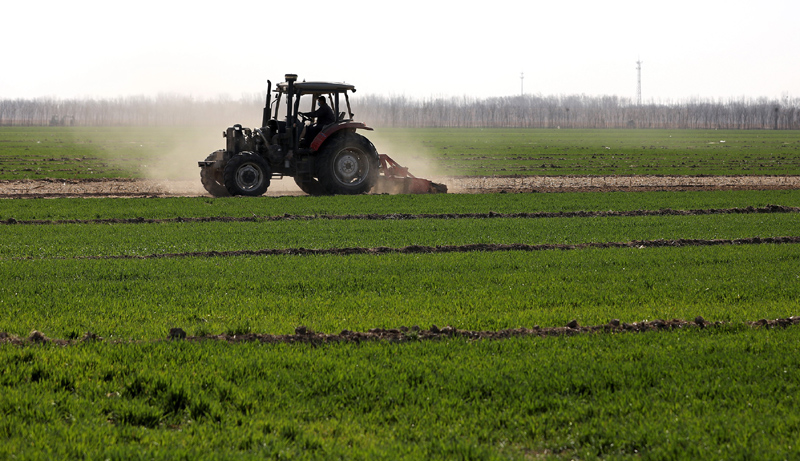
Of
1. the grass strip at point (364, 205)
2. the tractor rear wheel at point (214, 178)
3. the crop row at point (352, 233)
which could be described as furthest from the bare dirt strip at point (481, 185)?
the crop row at point (352, 233)

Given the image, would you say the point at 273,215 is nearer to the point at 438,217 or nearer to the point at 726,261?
the point at 438,217

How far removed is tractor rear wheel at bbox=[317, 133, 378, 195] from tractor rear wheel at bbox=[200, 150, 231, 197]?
297 centimetres

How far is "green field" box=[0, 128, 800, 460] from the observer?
553 cm

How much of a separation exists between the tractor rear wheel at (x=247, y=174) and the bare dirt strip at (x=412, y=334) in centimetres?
1395

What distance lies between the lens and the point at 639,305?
9625 millimetres

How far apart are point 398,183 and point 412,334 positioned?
1666 cm

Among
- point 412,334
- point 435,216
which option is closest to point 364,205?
point 435,216

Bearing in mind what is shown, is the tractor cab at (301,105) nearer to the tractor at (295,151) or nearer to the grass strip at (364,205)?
the tractor at (295,151)

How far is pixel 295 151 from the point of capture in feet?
72.1

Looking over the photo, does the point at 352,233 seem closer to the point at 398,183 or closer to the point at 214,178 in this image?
the point at 214,178

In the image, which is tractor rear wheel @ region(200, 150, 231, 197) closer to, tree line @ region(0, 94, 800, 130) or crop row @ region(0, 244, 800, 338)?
crop row @ region(0, 244, 800, 338)

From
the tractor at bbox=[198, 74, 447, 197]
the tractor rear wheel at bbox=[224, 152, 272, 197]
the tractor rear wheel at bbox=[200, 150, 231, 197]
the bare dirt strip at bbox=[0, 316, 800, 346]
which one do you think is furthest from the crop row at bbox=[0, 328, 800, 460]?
the tractor rear wheel at bbox=[200, 150, 231, 197]

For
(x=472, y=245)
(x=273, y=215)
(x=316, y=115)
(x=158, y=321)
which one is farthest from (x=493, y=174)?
(x=158, y=321)

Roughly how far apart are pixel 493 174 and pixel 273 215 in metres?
17.1
